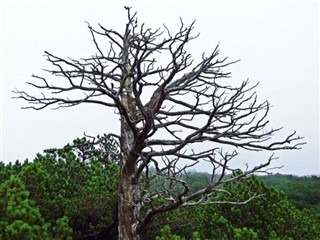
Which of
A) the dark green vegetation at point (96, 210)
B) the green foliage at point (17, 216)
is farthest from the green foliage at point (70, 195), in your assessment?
the green foliage at point (17, 216)

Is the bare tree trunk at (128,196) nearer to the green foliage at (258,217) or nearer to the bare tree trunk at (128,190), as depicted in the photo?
the bare tree trunk at (128,190)

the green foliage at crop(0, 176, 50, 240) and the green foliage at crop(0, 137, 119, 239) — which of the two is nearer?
the green foliage at crop(0, 176, 50, 240)

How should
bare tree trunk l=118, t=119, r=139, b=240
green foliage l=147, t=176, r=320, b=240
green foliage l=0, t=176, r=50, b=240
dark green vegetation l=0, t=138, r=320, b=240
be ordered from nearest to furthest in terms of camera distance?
bare tree trunk l=118, t=119, r=139, b=240 < green foliage l=0, t=176, r=50, b=240 < dark green vegetation l=0, t=138, r=320, b=240 < green foliage l=147, t=176, r=320, b=240

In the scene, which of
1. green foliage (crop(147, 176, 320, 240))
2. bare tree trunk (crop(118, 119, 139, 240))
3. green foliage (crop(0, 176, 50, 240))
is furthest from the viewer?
green foliage (crop(147, 176, 320, 240))

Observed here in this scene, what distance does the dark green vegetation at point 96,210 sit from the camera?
751 centimetres

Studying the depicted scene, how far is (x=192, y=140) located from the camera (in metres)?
5.98

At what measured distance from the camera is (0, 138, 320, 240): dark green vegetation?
24.6 ft

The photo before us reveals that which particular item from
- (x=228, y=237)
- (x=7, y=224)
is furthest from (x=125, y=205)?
(x=228, y=237)

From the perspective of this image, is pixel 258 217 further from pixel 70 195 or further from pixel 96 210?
pixel 70 195

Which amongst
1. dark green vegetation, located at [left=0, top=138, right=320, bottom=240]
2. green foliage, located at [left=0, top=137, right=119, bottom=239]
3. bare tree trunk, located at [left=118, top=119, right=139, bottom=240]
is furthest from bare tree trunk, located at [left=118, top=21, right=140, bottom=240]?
green foliage, located at [left=0, top=137, right=119, bottom=239]

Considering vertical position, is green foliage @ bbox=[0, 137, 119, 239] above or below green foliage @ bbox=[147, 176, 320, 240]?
above

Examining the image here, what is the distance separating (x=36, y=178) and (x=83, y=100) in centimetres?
422

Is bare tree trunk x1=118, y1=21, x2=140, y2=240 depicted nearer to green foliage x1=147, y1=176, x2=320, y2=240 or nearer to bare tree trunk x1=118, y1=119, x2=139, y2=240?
bare tree trunk x1=118, y1=119, x2=139, y2=240

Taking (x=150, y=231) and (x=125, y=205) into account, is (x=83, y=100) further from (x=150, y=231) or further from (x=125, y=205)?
(x=150, y=231)
